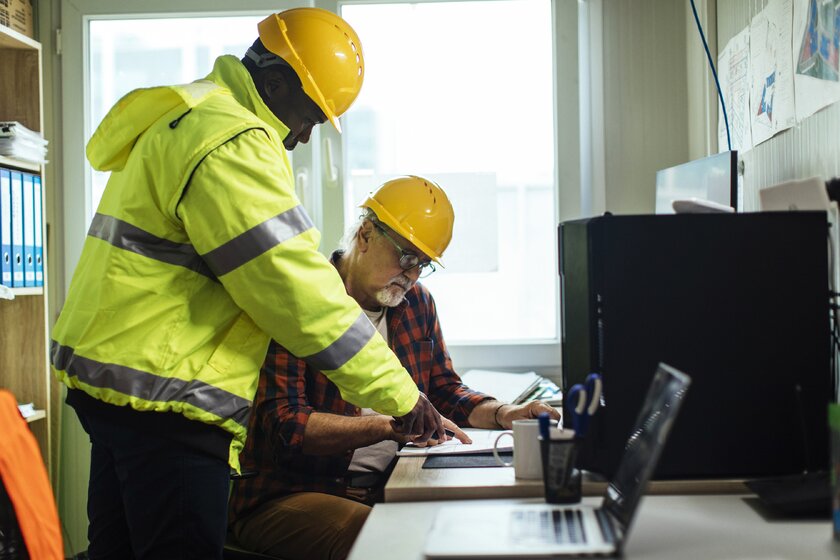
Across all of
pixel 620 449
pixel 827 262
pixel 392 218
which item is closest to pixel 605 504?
pixel 620 449

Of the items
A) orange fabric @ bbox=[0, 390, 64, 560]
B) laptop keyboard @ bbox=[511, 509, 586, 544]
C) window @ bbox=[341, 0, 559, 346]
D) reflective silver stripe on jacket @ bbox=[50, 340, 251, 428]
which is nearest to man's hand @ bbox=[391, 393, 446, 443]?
reflective silver stripe on jacket @ bbox=[50, 340, 251, 428]

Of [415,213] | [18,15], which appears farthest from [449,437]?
[18,15]

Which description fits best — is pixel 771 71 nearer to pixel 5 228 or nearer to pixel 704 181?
pixel 704 181

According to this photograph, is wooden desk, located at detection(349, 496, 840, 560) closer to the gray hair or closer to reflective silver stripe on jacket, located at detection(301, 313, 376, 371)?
reflective silver stripe on jacket, located at detection(301, 313, 376, 371)

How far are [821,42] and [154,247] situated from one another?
130 centimetres

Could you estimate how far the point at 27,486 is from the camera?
3.73 ft

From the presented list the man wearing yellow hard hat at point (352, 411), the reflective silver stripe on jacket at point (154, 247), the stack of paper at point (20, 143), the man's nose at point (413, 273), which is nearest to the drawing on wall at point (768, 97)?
the man wearing yellow hard hat at point (352, 411)

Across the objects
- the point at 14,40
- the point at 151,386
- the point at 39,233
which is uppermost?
the point at 14,40

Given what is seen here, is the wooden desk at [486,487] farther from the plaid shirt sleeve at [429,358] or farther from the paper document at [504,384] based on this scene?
the paper document at [504,384]

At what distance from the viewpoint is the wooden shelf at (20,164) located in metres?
2.59

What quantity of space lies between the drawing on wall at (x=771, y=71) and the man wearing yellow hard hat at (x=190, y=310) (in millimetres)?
1061

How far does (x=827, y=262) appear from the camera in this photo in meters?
1.35

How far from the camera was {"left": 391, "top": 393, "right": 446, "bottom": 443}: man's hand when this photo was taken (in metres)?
1.68

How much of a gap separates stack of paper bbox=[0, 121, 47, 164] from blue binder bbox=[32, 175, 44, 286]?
88 mm
